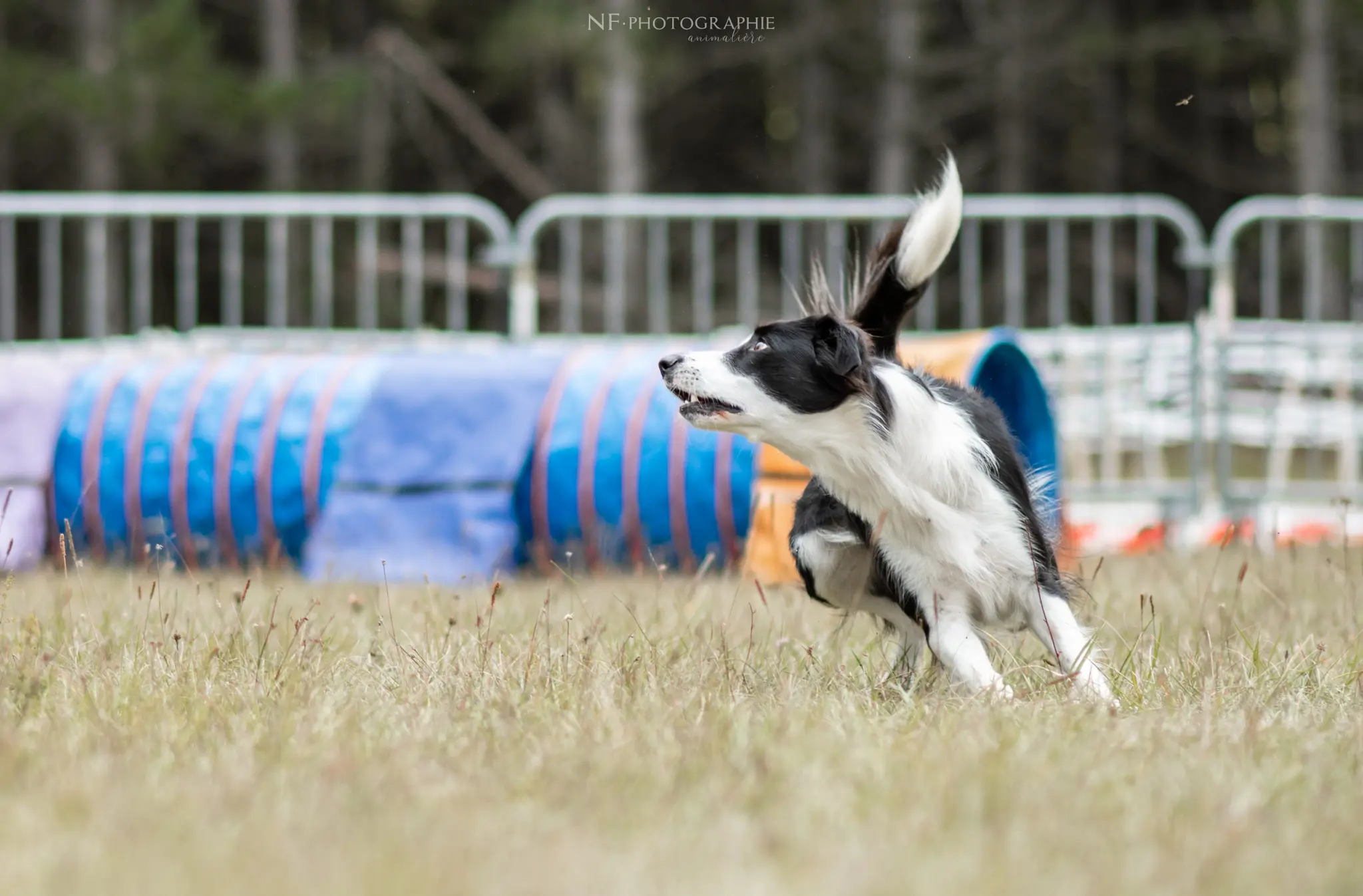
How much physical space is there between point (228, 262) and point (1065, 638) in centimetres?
737

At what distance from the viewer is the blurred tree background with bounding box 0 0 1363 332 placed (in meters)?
14.6

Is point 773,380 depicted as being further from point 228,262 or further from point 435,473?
point 228,262

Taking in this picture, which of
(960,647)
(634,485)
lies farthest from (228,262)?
(960,647)

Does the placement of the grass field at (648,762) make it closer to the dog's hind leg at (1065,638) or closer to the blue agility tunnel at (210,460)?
the dog's hind leg at (1065,638)

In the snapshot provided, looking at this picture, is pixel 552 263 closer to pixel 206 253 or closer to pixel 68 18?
pixel 206 253

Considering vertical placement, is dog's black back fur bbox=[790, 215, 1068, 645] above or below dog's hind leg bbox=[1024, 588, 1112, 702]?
above

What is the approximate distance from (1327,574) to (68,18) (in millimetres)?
17240

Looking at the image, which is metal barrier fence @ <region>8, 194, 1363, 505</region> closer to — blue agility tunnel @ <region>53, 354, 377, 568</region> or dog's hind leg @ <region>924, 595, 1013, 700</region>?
dog's hind leg @ <region>924, 595, 1013, 700</region>

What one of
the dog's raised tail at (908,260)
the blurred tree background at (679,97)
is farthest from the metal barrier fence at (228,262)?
the dog's raised tail at (908,260)

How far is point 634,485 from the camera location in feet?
17.2

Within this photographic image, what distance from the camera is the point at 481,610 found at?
12.8 feet

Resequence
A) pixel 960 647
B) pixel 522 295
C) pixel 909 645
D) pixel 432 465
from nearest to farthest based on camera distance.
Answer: pixel 960 647 → pixel 909 645 → pixel 432 465 → pixel 522 295

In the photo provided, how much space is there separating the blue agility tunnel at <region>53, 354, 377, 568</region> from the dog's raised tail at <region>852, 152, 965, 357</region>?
2.82 metres

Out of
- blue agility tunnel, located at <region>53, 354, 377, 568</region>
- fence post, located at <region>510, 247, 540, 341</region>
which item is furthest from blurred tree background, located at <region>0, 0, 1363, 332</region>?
blue agility tunnel, located at <region>53, 354, 377, 568</region>
